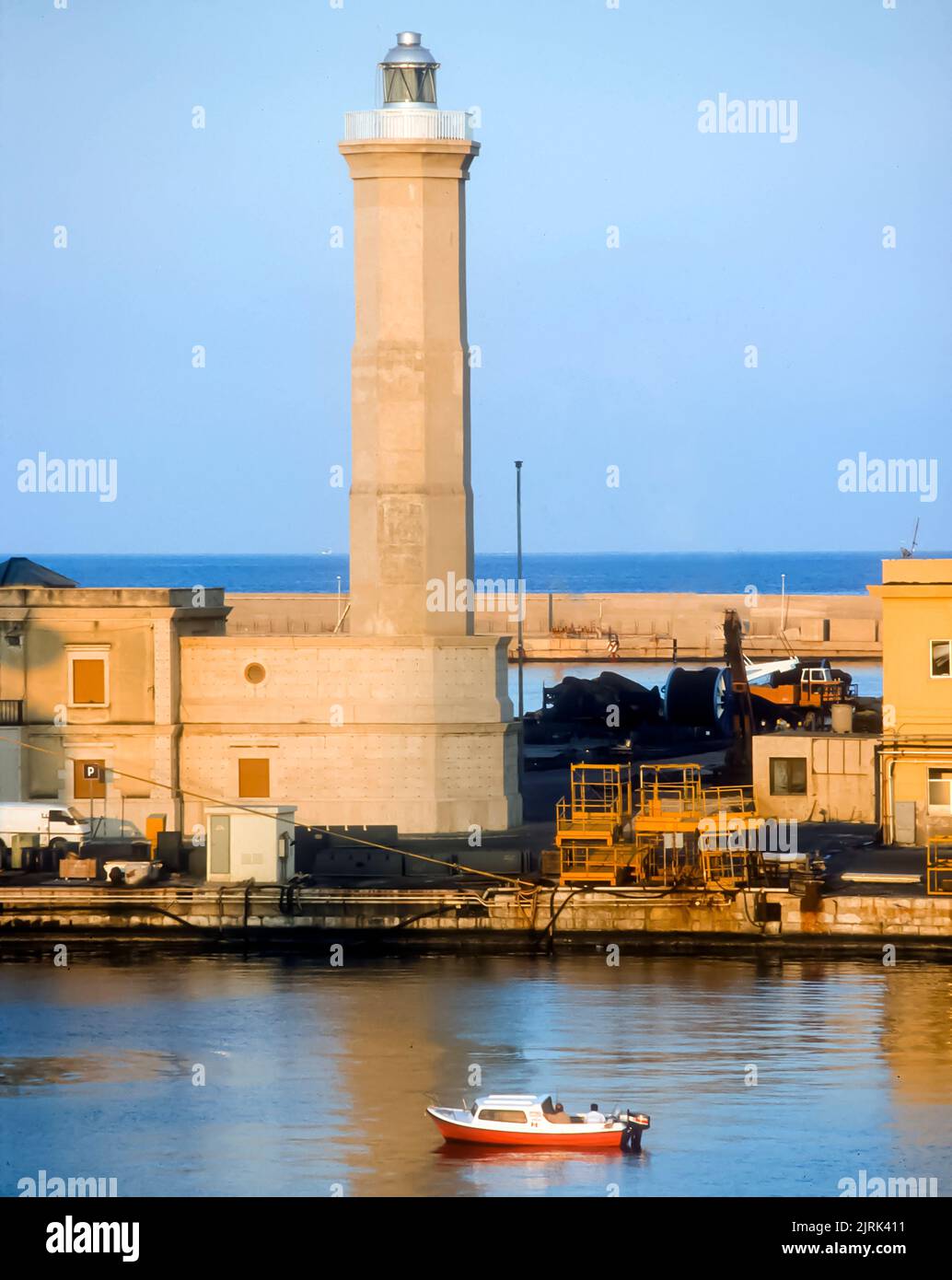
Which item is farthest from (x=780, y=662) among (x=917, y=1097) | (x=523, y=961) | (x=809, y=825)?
(x=917, y=1097)

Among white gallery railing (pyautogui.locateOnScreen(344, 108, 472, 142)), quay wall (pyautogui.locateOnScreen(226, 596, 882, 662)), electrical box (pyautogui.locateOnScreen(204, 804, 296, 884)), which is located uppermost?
white gallery railing (pyautogui.locateOnScreen(344, 108, 472, 142))

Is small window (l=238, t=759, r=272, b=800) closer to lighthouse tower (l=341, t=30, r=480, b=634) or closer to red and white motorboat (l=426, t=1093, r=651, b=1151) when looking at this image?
lighthouse tower (l=341, t=30, r=480, b=634)

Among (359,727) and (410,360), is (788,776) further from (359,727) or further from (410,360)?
(410,360)

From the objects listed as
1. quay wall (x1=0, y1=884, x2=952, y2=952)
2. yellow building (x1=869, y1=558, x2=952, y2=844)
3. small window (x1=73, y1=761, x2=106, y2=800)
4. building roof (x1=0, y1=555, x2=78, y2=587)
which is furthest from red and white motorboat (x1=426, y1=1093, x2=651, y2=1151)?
building roof (x1=0, y1=555, x2=78, y2=587)

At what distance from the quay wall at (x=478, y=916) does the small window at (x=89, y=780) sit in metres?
3.76

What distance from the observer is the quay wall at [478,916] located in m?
51.2

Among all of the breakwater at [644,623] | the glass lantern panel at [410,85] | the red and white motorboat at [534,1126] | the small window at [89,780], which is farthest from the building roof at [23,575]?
the breakwater at [644,623]

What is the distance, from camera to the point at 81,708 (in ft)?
191

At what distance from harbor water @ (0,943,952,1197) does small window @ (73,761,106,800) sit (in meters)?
4.79

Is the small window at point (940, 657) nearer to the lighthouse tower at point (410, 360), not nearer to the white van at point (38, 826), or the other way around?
the lighthouse tower at point (410, 360)

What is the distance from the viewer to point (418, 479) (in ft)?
193

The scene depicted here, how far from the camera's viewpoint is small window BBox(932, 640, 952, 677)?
56.8 meters

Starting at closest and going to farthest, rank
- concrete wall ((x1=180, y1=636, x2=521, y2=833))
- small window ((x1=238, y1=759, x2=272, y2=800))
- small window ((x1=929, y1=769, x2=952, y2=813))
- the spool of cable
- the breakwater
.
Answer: small window ((x1=929, y1=769, x2=952, y2=813)) → concrete wall ((x1=180, y1=636, x2=521, y2=833)) → small window ((x1=238, y1=759, x2=272, y2=800)) → the spool of cable → the breakwater
